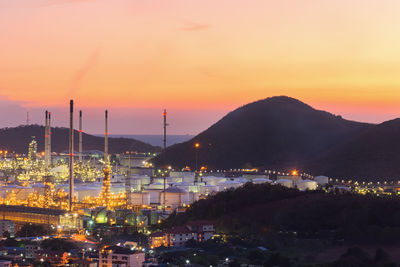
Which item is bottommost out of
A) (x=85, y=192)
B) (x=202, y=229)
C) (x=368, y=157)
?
(x=202, y=229)

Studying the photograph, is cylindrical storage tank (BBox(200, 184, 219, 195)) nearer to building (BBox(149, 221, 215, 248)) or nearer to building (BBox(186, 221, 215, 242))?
building (BBox(186, 221, 215, 242))

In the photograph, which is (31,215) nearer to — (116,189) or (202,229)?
(116,189)

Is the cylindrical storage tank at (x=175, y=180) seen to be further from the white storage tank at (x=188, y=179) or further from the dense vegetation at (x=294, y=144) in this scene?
the dense vegetation at (x=294, y=144)

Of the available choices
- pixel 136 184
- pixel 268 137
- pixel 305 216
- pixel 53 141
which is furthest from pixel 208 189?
pixel 53 141

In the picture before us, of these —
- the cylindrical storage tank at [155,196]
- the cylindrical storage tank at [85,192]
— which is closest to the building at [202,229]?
the cylindrical storage tank at [155,196]

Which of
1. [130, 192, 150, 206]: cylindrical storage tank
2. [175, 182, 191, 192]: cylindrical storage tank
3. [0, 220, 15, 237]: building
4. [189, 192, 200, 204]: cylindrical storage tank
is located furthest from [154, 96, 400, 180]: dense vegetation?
[0, 220, 15, 237]: building

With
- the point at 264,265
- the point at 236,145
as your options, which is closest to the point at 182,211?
the point at 264,265

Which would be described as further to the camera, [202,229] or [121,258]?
[202,229]
